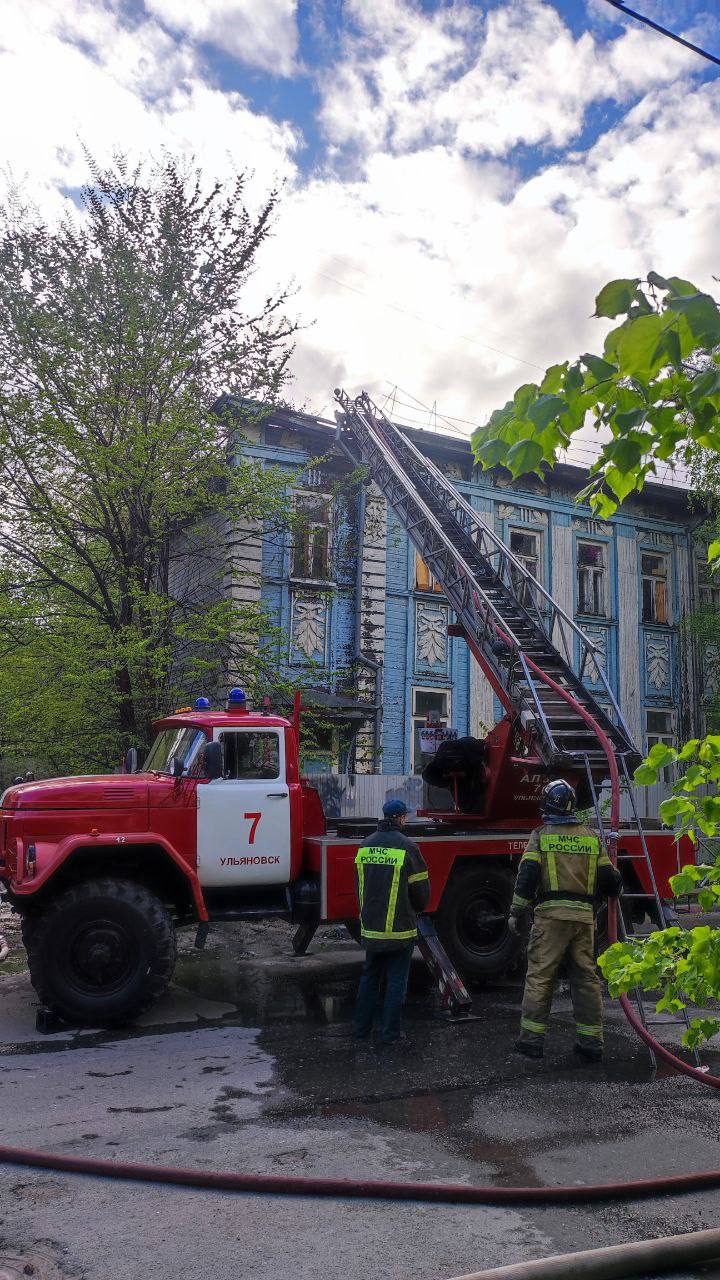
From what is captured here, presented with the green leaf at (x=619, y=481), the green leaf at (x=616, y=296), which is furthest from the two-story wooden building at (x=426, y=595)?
the green leaf at (x=616, y=296)

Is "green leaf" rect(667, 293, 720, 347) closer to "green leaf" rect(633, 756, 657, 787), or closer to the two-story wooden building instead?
"green leaf" rect(633, 756, 657, 787)

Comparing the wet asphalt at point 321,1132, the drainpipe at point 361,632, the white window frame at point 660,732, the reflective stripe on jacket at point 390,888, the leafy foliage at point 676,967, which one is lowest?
the wet asphalt at point 321,1132

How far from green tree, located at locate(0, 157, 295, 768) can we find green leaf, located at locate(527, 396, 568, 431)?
10293mm

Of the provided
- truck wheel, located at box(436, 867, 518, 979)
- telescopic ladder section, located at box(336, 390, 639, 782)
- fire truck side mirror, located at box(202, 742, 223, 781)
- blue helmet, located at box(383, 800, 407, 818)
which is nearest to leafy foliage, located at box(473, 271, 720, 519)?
blue helmet, located at box(383, 800, 407, 818)

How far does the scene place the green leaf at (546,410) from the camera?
226 cm

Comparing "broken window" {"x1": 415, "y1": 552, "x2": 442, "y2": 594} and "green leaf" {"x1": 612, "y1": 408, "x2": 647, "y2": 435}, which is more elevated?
"broken window" {"x1": 415, "y1": 552, "x2": 442, "y2": 594}

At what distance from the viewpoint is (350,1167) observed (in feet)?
14.8

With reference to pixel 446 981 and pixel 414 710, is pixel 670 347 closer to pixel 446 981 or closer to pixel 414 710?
pixel 446 981

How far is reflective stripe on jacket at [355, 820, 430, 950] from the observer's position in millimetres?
6992

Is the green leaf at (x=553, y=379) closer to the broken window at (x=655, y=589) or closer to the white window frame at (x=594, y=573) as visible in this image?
the white window frame at (x=594, y=573)

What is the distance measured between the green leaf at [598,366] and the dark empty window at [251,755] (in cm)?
662

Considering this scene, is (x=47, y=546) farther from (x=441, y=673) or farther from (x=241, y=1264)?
(x=241, y=1264)

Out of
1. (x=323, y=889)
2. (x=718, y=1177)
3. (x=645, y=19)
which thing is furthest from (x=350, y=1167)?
(x=645, y=19)

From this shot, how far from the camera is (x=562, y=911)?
22.1ft
